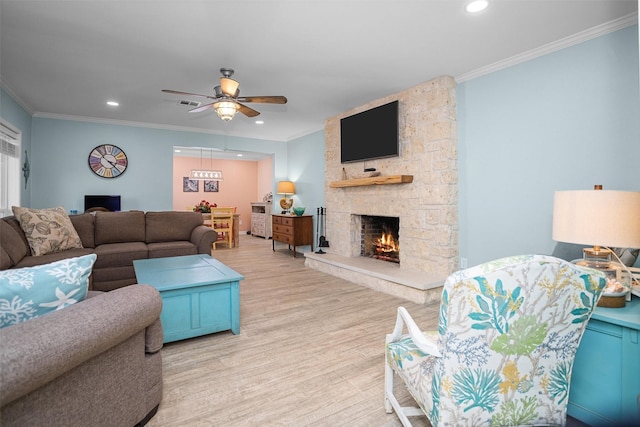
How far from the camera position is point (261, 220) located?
912 cm

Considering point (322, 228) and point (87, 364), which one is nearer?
point (87, 364)

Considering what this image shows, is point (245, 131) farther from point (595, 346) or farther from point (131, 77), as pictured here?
point (595, 346)

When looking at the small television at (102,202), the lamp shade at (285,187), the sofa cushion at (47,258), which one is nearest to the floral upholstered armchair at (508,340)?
the sofa cushion at (47,258)

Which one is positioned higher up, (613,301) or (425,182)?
(425,182)

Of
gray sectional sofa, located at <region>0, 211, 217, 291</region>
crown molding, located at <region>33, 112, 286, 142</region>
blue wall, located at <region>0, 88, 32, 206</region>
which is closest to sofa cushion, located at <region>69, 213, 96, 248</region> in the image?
gray sectional sofa, located at <region>0, 211, 217, 291</region>

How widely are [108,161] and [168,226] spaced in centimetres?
233

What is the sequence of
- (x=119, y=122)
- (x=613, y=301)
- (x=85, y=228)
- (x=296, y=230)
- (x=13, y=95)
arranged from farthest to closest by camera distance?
(x=296, y=230)
(x=119, y=122)
(x=13, y=95)
(x=85, y=228)
(x=613, y=301)

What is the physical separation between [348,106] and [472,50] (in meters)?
2.07

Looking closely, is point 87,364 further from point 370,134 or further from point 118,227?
point 370,134

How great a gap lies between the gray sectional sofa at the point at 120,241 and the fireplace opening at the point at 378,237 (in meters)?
2.32

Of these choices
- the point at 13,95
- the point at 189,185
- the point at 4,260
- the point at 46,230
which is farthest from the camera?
the point at 189,185

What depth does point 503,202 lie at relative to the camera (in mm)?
3283

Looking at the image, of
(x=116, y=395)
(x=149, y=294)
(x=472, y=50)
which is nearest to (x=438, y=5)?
(x=472, y=50)

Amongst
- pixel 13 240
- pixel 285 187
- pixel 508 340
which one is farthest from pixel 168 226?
pixel 508 340
